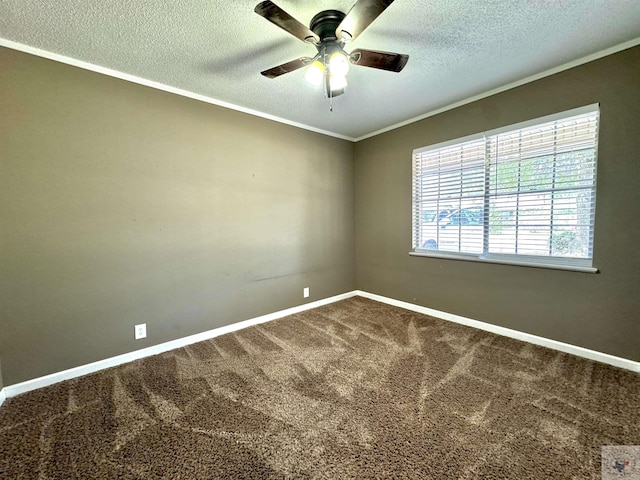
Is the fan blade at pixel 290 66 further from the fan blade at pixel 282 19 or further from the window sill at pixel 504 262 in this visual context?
the window sill at pixel 504 262

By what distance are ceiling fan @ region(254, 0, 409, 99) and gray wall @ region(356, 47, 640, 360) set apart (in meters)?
1.65

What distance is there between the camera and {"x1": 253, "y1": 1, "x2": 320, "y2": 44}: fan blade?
1233 mm

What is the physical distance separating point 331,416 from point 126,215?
2.31 meters

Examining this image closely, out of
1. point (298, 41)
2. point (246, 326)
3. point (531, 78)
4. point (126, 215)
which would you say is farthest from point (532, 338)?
point (126, 215)

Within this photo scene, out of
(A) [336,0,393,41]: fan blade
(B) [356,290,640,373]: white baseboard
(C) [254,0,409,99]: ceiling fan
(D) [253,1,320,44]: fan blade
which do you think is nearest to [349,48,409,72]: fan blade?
(C) [254,0,409,99]: ceiling fan

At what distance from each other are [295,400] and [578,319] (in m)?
2.50

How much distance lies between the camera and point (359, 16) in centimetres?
134

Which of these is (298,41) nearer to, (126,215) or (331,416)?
(126,215)

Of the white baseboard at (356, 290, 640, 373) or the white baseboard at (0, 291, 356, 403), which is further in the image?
the white baseboard at (356, 290, 640, 373)

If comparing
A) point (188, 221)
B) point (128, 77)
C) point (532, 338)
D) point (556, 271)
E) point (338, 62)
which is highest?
point (128, 77)

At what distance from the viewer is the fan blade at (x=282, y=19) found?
4.05 feet

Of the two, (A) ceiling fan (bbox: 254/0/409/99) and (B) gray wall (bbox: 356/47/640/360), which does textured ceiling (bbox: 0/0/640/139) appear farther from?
(B) gray wall (bbox: 356/47/640/360)

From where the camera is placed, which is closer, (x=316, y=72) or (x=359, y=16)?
(x=359, y=16)

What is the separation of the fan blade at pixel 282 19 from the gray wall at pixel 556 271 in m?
2.15
